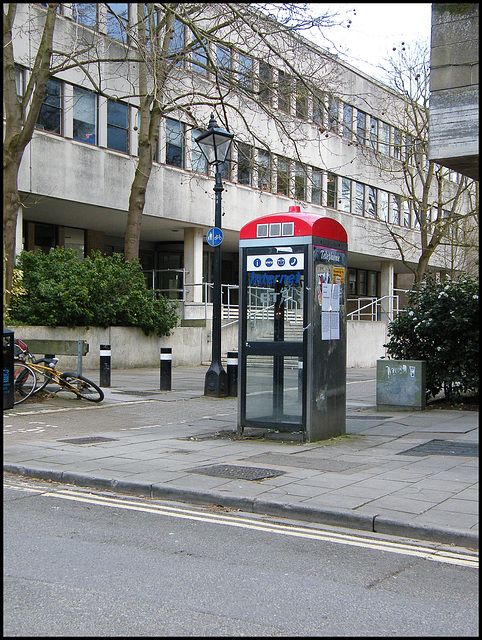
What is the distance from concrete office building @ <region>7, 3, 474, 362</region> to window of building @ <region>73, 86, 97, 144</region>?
0.04 m

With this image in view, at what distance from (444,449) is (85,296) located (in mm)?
12587

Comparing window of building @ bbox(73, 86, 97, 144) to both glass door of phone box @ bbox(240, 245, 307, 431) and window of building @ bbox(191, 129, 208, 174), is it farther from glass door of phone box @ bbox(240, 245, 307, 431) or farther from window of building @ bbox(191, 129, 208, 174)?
glass door of phone box @ bbox(240, 245, 307, 431)

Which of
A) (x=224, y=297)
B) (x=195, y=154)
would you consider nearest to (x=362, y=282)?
(x=224, y=297)

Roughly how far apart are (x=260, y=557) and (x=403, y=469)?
129 inches

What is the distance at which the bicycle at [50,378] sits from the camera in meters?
12.7

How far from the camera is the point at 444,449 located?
9133mm

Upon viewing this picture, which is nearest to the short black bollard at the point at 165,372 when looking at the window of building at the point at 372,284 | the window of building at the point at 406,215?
the window of building at the point at 406,215

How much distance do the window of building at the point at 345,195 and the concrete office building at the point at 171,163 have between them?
8cm

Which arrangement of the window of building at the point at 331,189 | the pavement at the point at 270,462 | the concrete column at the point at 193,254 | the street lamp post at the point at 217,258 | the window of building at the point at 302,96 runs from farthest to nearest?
the window of building at the point at 331,189 < the concrete column at the point at 193,254 < the window of building at the point at 302,96 < the street lamp post at the point at 217,258 < the pavement at the point at 270,462

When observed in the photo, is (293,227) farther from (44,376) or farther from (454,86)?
(44,376)

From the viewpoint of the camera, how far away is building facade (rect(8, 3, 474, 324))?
59.7ft

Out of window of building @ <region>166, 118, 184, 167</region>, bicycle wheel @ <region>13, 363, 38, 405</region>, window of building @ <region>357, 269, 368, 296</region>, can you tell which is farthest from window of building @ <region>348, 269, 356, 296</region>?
bicycle wheel @ <region>13, 363, 38, 405</region>

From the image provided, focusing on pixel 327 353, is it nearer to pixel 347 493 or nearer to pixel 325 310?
pixel 325 310

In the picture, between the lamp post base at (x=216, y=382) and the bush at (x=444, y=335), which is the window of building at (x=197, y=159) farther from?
the bush at (x=444, y=335)
